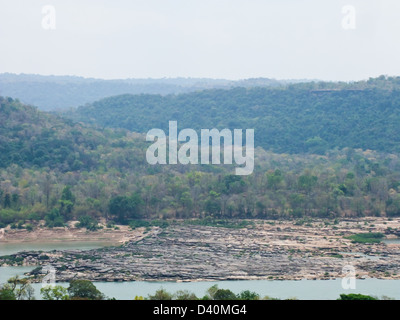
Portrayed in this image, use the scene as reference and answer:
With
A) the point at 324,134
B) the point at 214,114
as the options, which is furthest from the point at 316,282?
the point at 214,114

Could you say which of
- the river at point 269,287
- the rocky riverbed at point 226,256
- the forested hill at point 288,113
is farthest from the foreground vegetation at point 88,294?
the forested hill at point 288,113

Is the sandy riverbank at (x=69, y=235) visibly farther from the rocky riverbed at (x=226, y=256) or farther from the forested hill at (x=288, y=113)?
the forested hill at (x=288, y=113)

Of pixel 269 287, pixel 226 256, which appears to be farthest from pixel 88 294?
pixel 226 256

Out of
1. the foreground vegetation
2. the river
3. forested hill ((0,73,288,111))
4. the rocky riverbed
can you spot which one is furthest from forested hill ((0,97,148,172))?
forested hill ((0,73,288,111))

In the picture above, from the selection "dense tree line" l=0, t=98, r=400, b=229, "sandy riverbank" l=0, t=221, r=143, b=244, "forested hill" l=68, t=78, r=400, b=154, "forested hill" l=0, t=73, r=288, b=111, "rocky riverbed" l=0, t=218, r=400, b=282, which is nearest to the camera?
"rocky riverbed" l=0, t=218, r=400, b=282

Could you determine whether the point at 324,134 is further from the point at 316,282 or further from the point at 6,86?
the point at 6,86

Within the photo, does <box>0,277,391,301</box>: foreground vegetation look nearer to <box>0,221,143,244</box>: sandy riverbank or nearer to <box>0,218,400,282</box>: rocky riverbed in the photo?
<box>0,218,400,282</box>: rocky riverbed
